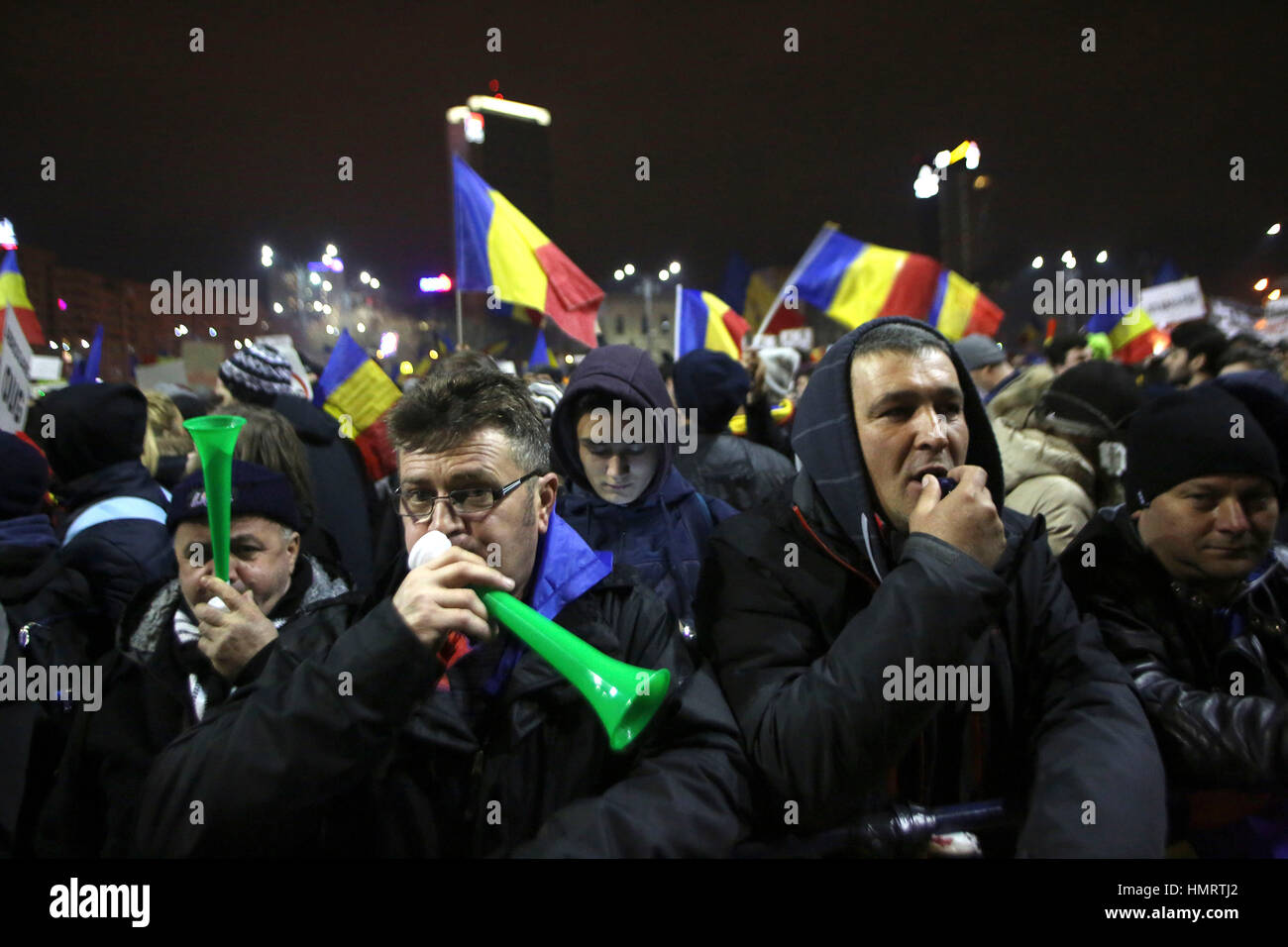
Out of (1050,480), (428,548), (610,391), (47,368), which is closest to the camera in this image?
(428,548)

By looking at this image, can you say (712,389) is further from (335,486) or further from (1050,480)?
(335,486)

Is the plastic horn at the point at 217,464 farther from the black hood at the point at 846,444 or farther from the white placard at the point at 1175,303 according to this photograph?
the white placard at the point at 1175,303

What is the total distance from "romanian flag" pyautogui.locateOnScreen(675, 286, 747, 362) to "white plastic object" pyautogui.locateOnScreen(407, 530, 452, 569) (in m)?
6.79

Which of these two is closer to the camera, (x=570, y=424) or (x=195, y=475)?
(x=195, y=475)

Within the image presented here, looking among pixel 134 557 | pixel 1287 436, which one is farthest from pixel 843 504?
pixel 134 557

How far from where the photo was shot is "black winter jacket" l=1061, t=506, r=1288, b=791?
1973mm

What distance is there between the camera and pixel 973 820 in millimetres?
1836

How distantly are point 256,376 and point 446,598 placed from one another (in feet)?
10.9

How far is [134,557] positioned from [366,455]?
239cm

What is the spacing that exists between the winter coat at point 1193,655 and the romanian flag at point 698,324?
21.0ft

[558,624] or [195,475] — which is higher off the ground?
[195,475]

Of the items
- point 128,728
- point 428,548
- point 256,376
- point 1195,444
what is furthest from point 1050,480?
point 256,376

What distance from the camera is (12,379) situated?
13.7 feet
